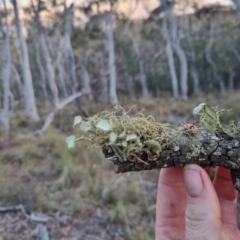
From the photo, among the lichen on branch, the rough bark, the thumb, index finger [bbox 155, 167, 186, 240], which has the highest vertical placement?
the lichen on branch

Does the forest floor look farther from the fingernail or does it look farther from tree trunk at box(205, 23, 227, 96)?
tree trunk at box(205, 23, 227, 96)

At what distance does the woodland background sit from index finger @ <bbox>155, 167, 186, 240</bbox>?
95 cm

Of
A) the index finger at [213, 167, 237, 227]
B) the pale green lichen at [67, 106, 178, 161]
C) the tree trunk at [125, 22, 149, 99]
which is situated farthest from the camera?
the tree trunk at [125, 22, 149, 99]

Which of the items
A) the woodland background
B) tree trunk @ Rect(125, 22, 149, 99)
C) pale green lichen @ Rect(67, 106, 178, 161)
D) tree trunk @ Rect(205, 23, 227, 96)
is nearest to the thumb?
pale green lichen @ Rect(67, 106, 178, 161)

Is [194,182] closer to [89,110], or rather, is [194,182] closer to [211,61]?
[89,110]

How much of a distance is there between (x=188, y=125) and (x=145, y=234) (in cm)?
277

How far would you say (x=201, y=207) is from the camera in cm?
125

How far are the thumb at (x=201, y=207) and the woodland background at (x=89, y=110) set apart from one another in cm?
126

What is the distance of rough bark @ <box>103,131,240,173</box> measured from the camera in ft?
4.28

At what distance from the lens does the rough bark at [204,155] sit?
1.30 meters

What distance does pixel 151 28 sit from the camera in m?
24.9

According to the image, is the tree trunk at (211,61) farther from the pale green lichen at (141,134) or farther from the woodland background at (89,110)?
the pale green lichen at (141,134)

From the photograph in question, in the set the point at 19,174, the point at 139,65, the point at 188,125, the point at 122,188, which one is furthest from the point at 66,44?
the point at 139,65

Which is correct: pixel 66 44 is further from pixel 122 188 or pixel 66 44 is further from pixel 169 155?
pixel 169 155
